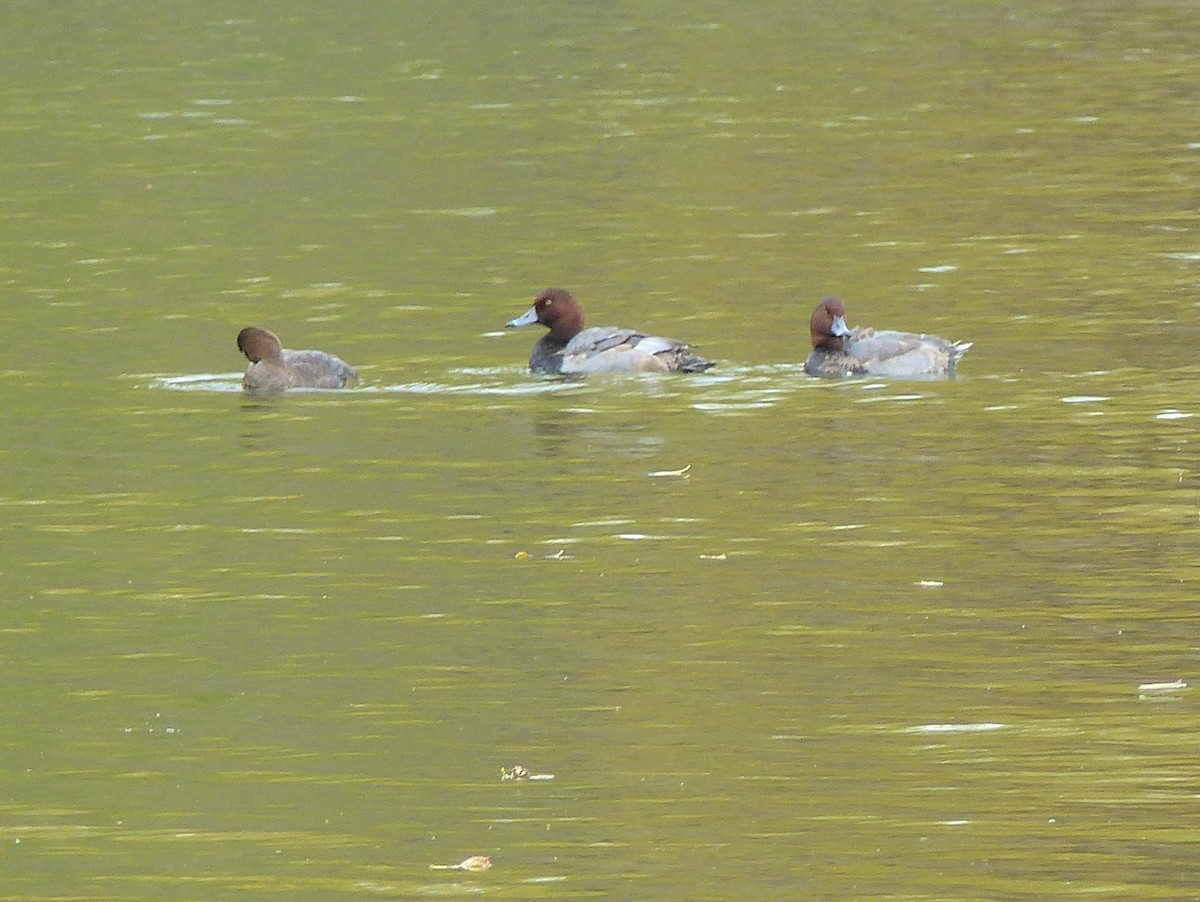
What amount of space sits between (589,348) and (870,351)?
208 centimetres

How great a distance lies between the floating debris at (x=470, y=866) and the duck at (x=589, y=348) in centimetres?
1034

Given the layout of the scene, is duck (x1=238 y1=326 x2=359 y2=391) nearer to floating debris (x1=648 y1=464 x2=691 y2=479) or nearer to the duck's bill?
the duck's bill

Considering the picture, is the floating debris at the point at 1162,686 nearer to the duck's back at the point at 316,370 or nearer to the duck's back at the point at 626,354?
the duck's back at the point at 626,354

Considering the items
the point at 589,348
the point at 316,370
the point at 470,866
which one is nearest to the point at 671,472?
the point at 589,348

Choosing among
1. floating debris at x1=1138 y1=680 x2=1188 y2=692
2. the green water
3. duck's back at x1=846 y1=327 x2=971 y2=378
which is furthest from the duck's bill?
floating debris at x1=1138 y1=680 x2=1188 y2=692

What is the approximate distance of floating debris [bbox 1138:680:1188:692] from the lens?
10703mm

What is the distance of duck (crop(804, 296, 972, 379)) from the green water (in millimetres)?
253

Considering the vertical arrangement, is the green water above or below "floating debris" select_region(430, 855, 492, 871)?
below

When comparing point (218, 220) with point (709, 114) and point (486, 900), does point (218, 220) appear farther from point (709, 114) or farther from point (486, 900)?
point (486, 900)

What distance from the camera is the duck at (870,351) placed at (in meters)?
18.6

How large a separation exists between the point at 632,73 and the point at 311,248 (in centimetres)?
1639

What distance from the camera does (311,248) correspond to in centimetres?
2680

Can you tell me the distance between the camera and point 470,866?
8.83 m

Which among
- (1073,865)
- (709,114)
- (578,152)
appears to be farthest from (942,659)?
(709,114)
